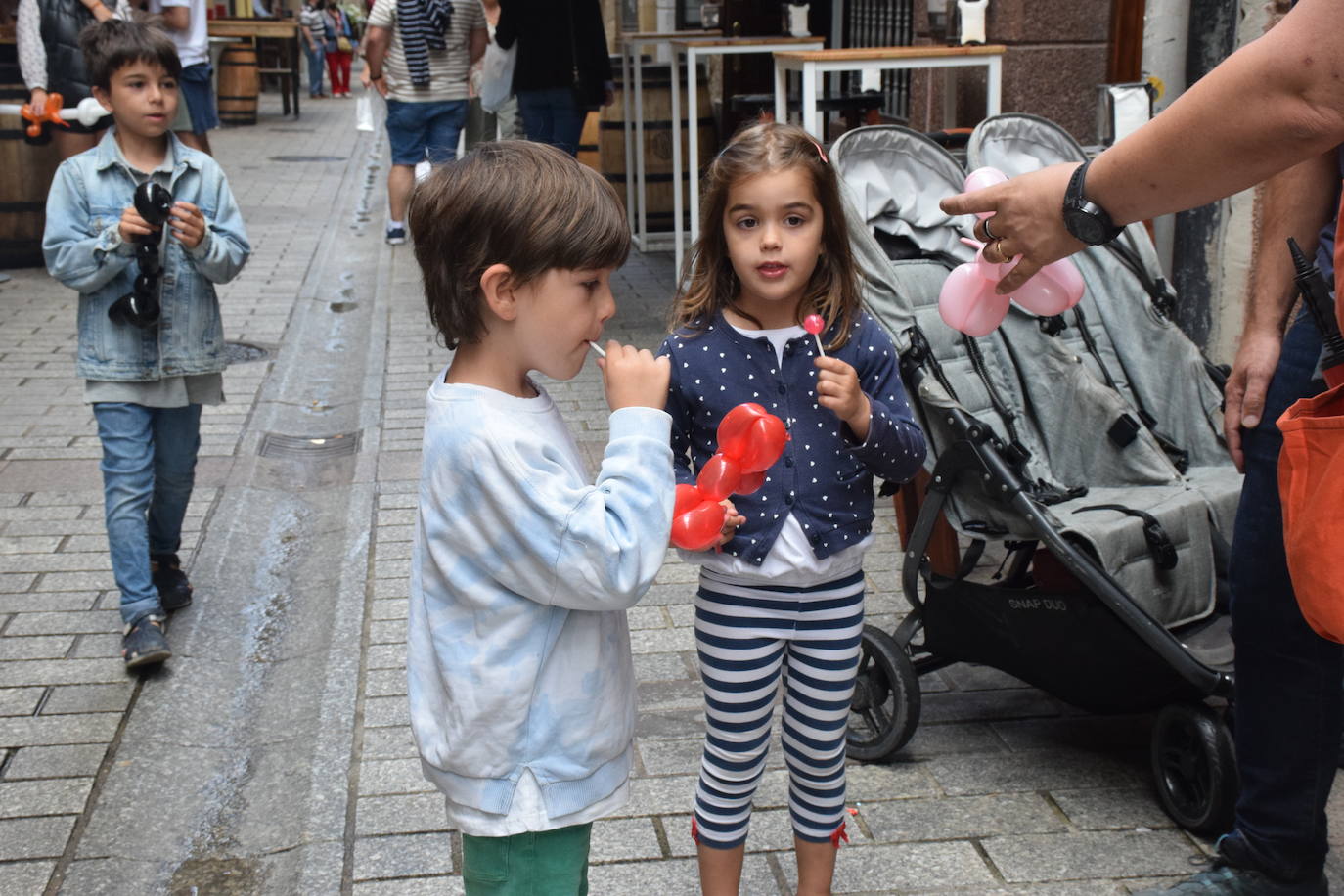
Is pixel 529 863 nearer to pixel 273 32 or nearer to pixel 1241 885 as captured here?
pixel 1241 885

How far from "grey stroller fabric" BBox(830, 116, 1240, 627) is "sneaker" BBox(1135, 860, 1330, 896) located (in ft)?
2.13

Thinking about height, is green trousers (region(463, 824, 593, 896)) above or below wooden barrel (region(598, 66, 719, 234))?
below

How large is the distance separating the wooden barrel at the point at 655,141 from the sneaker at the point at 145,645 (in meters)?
5.65

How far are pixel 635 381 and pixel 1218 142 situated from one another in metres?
0.84

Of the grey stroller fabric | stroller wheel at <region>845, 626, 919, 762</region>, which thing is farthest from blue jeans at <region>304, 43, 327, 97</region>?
stroller wheel at <region>845, 626, 919, 762</region>

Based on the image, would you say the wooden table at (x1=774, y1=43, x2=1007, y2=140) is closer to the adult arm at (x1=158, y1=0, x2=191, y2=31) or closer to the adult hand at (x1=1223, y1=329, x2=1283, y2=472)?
the adult hand at (x1=1223, y1=329, x2=1283, y2=472)

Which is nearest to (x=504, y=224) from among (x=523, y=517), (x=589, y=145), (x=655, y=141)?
(x=523, y=517)

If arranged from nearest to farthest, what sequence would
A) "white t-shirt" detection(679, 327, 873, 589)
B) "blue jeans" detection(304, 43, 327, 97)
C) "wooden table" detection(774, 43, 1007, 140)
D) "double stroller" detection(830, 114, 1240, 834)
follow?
"white t-shirt" detection(679, 327, 873, 589)
"double stroller" detection(830, 114, 1240, 834)
"wooden table" detection(774, 43, 1007, 140)
"blue jeans" detection(304, 43, 327, 97)

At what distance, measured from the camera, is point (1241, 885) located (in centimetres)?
273

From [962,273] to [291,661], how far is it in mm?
2452

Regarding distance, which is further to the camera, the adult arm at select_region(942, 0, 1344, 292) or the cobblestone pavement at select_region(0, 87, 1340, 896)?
the cobblestone pavement at select_region(0, 87, 1340, 896)

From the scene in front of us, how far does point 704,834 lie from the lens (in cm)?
268

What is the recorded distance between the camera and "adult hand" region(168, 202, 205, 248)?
3.95 meters

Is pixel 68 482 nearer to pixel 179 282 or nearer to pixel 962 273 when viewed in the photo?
pixel 179 282
